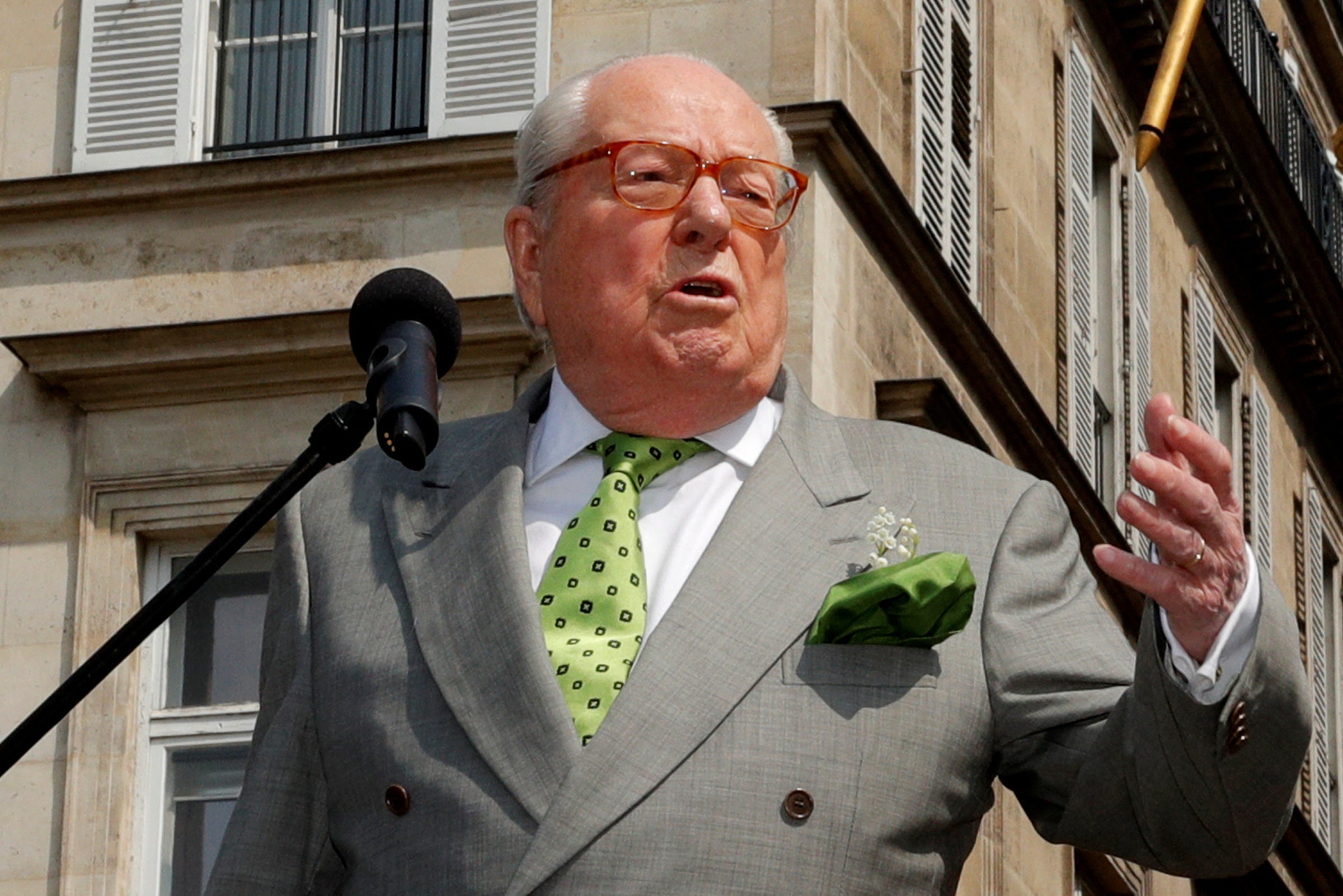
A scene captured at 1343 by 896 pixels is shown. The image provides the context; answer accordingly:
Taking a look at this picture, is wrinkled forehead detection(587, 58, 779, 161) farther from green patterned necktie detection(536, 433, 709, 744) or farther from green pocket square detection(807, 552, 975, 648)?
green pocket square detection(807, 552, 975, 648)

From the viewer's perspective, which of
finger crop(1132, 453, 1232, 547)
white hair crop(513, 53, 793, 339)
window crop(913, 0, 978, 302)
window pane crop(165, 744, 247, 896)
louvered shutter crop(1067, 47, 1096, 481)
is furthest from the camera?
louvered shutter crop(1067, 47, 1096, 481)

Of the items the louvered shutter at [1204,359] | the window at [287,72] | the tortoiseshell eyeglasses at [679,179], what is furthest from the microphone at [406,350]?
the louvered shutter at [1204,359]

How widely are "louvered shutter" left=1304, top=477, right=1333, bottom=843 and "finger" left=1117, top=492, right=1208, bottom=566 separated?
17.1 metres

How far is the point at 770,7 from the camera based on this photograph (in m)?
13.2

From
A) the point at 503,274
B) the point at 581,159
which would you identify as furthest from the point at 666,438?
the point at 503,274

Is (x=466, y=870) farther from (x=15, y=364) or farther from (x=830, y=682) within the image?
(x=15, y=364)

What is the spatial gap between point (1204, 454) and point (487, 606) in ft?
3.56

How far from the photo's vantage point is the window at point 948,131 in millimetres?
14719

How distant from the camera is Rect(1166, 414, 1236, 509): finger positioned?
177 inches

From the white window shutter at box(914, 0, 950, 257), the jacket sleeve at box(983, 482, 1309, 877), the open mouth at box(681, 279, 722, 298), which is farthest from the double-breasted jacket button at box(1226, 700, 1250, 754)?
the white window shutter at box(914, 0, 950, 257)

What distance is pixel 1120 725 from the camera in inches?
189

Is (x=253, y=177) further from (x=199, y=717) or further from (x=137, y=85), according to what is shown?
(x=199, y=717)

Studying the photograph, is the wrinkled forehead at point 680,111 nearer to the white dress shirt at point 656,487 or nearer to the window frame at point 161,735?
the white dress shirt at point 656,487

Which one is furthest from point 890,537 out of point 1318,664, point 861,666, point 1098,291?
point 1318,664
